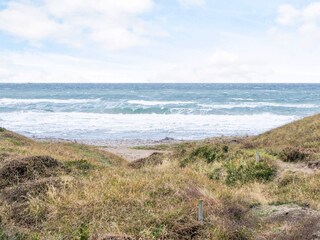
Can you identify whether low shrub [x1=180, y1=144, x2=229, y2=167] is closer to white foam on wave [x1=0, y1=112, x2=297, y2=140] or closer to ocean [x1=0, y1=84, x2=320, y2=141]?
ocean [x1=0, y1=84, x2=320, y2=141]

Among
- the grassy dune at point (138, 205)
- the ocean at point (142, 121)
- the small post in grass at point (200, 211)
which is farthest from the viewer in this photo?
the ocean at point (142, 121)

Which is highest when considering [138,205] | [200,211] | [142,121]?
[200,211]

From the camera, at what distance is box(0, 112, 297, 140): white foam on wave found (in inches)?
1635

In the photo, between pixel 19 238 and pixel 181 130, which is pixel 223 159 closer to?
pixel 19 238

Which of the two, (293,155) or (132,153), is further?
(132,153)

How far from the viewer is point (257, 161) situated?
525 inches

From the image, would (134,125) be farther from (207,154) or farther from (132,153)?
(207,154)

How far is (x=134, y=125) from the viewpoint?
4775 cm

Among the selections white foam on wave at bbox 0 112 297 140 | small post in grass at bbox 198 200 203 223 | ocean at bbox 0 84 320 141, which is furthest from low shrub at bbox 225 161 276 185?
white foam on wave at bbox 0 112 297 140

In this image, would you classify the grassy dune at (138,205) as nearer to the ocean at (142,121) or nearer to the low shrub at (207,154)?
the low shrub at (207,154)

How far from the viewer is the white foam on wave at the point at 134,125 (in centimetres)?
4153

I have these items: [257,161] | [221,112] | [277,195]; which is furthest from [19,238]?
[221,112]

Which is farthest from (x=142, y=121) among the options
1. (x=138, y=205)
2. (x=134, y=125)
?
(x=138, y=205)

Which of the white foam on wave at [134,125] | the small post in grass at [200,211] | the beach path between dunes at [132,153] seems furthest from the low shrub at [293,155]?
the white foam on wave at [134,125]
